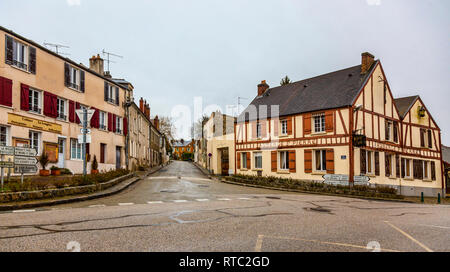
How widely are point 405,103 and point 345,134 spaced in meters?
12.1

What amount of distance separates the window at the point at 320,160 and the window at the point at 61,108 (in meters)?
17.7

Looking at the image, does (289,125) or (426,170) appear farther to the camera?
(426,170)

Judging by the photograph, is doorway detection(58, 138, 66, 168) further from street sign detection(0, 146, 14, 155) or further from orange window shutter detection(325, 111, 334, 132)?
orange window shutter detection(325, 111, 334, 132)

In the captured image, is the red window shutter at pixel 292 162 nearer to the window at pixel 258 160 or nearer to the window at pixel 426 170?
the window at pixel 258 160

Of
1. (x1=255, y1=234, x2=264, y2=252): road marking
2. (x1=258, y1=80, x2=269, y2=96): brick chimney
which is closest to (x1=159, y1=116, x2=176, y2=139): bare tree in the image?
(x1=258, y1=80, x2=269, y2=96): brick chimney

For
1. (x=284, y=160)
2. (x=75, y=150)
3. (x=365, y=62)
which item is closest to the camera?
(x=75, y=150)

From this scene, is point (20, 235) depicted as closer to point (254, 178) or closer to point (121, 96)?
point (254, 178)

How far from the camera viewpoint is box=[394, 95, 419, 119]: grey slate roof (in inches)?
1036

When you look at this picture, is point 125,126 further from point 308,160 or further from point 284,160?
point 308,160

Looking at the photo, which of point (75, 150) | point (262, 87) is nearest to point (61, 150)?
point (75, 150)

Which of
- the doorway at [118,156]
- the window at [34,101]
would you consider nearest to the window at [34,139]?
the window at [34,101]

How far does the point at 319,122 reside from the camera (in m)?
22.2

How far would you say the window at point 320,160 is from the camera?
71.1ft
